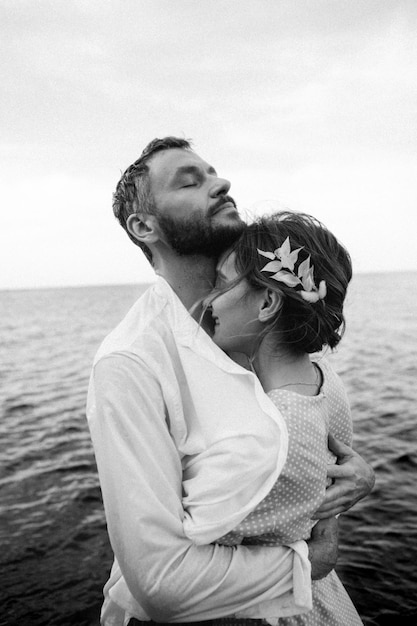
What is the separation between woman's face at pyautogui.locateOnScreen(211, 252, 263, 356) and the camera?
2.60 metres

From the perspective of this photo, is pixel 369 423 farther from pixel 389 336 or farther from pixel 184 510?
pixel 389 336

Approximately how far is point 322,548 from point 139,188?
2.22 meters

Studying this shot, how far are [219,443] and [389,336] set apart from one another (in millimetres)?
30036

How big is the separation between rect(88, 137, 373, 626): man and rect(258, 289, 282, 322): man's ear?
32 cm

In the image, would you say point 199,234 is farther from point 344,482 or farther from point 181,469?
point 344,482

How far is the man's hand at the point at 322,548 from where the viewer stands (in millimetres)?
2297

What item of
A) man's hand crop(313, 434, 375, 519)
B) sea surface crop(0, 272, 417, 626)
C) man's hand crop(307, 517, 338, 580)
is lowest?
sea surface crop(0, 272, 417, 626)

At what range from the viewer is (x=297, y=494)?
2123 mm

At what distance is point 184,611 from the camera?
78.2 inches

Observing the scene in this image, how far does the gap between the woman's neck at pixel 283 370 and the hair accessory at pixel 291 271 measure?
305mm

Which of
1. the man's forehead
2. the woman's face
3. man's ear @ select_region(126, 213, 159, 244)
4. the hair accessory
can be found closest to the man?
the woman's face

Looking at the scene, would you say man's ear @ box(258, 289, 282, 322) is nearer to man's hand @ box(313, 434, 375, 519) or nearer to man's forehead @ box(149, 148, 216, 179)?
man's hand @ box(313, 434, 375, 519)

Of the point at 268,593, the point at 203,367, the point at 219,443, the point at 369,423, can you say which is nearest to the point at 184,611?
the point at 268,593

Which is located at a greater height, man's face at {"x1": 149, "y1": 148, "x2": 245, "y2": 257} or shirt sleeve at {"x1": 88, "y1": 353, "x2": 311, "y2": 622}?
man's face at {"x1": 149, "y1": 148, "x2": 245, "y2": 257}
